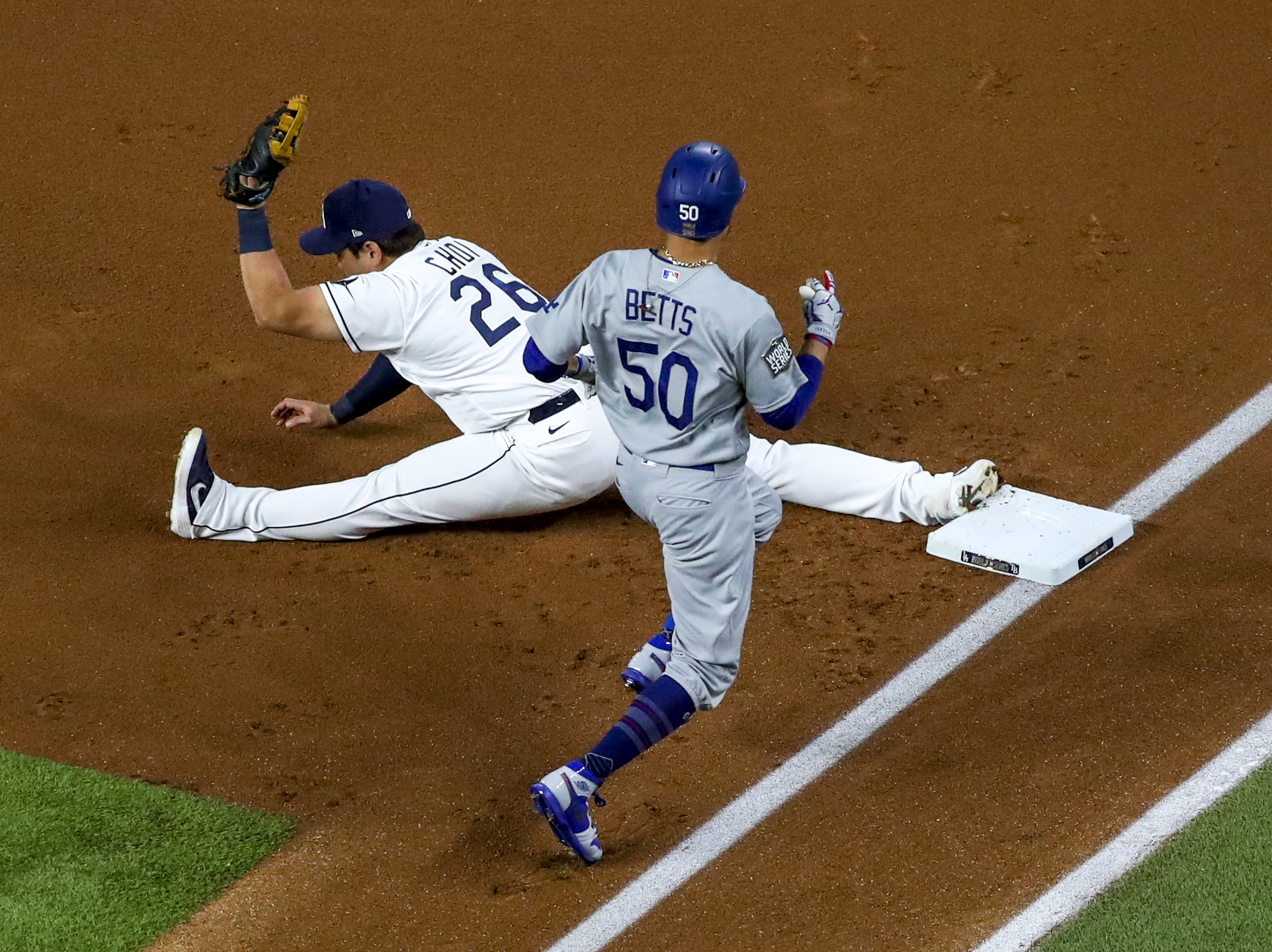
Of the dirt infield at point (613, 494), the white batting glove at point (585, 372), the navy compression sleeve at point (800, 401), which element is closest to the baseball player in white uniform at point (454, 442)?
the dirt infield at point (613, 494)

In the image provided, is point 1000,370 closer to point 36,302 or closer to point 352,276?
point 352,276

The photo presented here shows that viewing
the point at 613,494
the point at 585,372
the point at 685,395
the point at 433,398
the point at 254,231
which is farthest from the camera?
the point at 613,494

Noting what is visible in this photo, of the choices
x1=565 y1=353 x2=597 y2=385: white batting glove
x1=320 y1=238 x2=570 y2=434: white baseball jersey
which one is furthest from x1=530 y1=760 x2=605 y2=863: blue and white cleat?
x1=320 y1=238 x2=570 y2=434: white baseball jersey

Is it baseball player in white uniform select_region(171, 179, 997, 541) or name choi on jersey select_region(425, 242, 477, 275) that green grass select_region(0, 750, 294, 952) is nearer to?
baseball player in white uniform select_region(171, 179, 997, 541)

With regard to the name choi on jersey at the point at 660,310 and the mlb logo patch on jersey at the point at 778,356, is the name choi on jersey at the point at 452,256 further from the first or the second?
the mlb logo patch on jersey at the point at 778,356

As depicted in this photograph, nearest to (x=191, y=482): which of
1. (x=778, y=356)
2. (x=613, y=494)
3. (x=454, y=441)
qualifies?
(x=454, y=441)

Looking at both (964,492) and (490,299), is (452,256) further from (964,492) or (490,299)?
(964,492)
